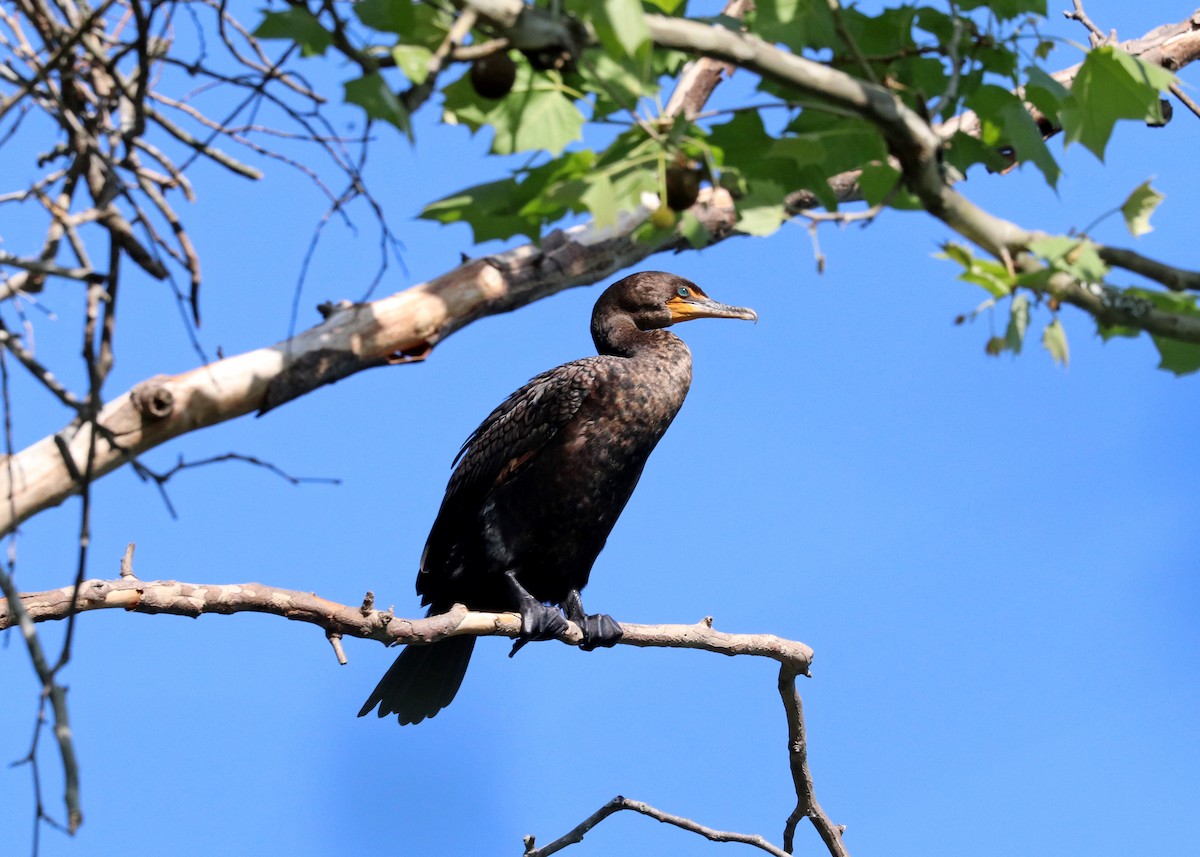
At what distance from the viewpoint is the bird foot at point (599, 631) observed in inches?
178

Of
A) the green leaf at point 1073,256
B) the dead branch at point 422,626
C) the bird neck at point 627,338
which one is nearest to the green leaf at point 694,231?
the green leaf at point 1073,256

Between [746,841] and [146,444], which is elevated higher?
[146,444]

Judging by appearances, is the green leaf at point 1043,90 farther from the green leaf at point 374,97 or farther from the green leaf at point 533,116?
the green leaf at point 374,97

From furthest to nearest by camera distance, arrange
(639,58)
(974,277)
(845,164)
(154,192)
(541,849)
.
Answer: (541,849)
(845,164)
(154,192)
(974,277)
(639,58)

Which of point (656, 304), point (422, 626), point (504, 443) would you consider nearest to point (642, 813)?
point (422, 626)

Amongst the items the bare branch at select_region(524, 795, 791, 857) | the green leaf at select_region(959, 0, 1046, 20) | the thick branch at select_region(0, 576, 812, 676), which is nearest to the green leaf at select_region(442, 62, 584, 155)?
the green leaf at select_region(959, 0, 1046, 20)

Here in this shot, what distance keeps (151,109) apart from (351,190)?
0.37 meters

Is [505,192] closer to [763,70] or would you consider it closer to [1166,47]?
[763,70]

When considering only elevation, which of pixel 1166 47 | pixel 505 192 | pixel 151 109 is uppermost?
pixel 1166 47

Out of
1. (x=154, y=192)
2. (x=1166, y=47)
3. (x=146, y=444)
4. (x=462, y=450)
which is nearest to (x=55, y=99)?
(x=154, y=192)

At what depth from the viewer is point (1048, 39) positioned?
2.28 m

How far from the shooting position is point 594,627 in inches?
182

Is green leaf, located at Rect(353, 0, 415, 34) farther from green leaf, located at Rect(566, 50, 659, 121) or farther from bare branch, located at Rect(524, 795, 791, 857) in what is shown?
bare branch, located at Rect(524, 795, 791, 857)

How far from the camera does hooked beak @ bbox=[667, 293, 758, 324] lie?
17.1ft
